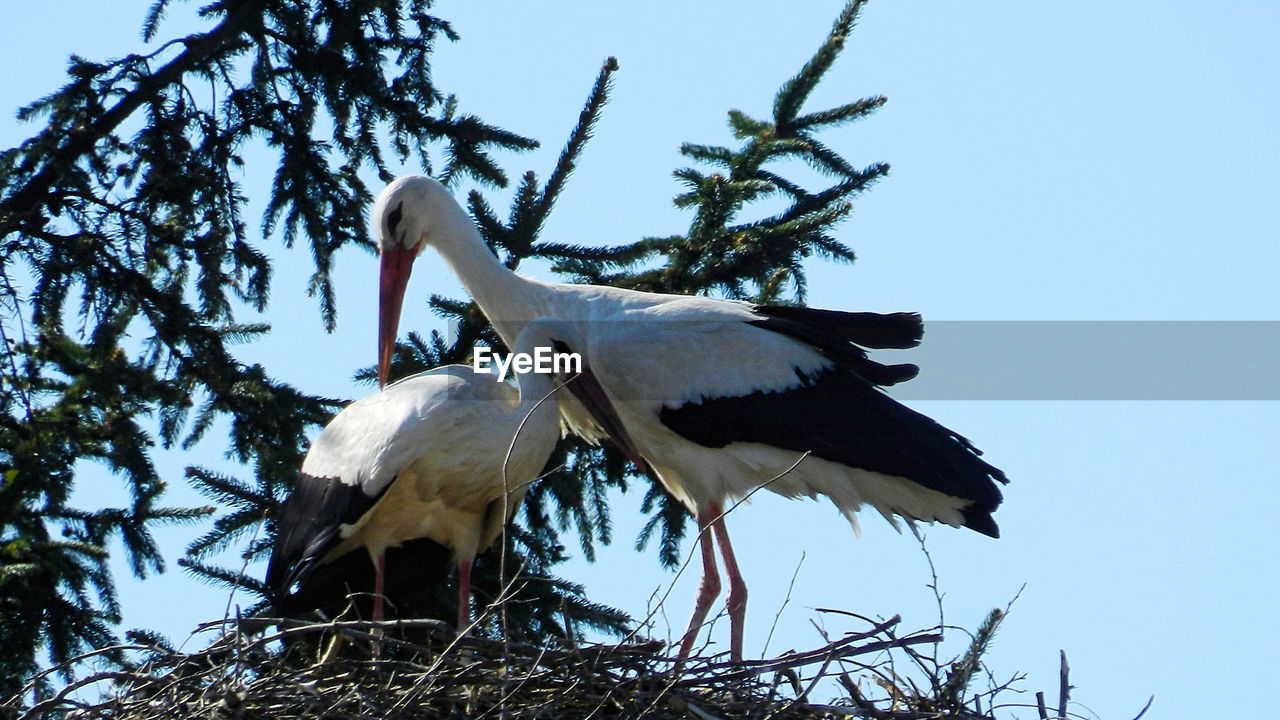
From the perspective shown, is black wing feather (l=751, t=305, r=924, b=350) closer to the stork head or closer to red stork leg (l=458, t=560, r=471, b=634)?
the stork head

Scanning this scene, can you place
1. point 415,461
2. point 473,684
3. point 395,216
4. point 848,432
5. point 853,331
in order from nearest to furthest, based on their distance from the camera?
1. point 473,684
2. point 415,461
3. point 848,432
4. point 853,331
5. point 395,216

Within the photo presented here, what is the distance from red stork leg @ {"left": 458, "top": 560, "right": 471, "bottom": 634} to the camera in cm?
720

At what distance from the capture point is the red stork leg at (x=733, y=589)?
762 cm

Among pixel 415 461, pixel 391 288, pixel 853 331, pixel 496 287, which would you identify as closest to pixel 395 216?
pixel 391 288

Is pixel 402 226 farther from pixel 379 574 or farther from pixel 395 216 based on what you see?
pixel 379 574

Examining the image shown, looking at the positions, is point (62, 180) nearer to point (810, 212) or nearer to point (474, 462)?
point (474, 462)

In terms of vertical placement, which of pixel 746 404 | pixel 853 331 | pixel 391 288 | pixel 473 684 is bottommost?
pixel 473 684

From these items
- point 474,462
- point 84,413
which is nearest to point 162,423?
point 84,413

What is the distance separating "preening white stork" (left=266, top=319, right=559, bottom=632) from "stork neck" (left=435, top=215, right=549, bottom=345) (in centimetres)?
23

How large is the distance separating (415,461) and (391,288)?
1024 mm

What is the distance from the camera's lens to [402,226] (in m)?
8.06

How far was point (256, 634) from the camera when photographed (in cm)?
638

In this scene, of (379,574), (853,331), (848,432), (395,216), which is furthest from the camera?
(395,216)

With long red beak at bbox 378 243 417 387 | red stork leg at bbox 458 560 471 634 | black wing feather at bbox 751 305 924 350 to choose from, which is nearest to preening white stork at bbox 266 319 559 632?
red stork leg at bbox 458 560 471 634
